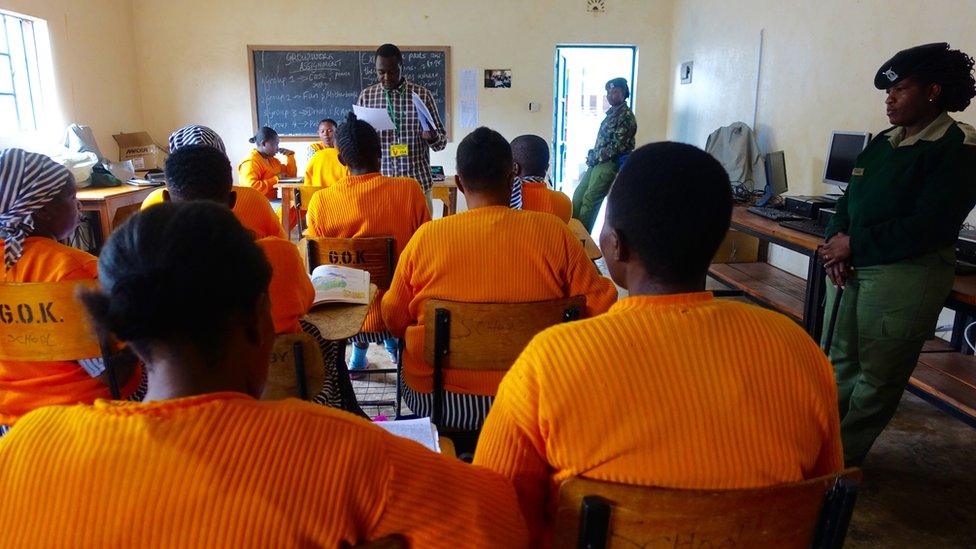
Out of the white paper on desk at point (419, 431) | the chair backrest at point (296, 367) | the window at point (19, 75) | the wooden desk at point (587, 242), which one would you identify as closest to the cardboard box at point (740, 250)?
the wooden desk at point (587, 242)

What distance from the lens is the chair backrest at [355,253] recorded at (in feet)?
7.84

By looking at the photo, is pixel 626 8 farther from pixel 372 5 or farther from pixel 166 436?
pixel 166 436

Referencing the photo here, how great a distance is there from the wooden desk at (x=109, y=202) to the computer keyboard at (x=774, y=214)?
13.9ft

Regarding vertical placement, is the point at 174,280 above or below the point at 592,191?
above

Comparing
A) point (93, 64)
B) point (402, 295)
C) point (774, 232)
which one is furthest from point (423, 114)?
point (93, 64)

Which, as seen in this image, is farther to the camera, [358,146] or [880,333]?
[358,146]

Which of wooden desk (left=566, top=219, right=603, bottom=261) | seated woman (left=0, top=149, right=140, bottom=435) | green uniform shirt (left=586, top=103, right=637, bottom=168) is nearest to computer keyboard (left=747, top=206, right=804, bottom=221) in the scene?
wooden desk (left=566, top=219, right=603, bottom=261)

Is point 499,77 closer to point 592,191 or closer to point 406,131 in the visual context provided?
point 592,191

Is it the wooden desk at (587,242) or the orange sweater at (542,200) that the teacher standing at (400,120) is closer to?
the orange sweater at (542,200)

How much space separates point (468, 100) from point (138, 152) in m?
3.47

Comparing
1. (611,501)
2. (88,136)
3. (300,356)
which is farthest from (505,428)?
(88,136)

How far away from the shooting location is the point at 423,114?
13.3 feet

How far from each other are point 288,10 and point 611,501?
7.20m

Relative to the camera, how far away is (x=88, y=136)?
593cm
